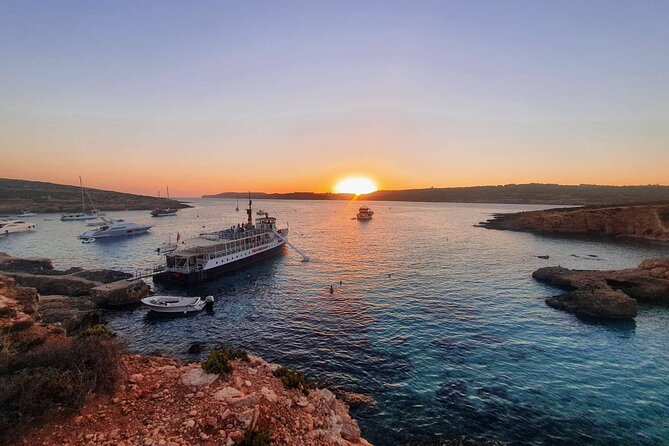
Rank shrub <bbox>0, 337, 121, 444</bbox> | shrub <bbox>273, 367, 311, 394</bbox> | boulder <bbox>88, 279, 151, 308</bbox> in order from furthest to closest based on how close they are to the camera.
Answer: boulder <bbox>88, 279, 151, 308</bbox> < shrub <bbox>273, 367, 311, 394</bbox> < shrub <bbox>0, 337, 121, 444</bbox>

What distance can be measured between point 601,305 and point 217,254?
50461mm

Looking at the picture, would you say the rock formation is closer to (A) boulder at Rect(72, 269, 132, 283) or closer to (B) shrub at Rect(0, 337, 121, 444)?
(B) shrub at Rect(0, 337, 121, 444)

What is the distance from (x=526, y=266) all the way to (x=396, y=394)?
47798mm

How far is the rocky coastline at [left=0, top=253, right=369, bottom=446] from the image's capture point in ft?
36.7

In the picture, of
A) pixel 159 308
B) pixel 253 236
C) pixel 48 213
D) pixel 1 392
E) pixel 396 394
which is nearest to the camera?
pixel 1 392

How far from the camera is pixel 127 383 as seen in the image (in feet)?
46.8

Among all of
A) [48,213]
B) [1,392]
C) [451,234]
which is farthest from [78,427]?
[48,213]

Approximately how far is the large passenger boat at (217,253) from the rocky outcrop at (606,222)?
8567 centimetres

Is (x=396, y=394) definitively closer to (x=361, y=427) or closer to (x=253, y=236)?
(x=361, y=427)

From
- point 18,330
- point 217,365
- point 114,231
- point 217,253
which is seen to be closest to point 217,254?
point 217,253

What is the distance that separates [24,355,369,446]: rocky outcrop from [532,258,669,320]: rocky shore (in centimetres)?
3202

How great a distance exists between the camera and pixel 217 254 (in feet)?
176

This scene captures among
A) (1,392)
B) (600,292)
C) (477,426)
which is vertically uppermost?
(1,392)

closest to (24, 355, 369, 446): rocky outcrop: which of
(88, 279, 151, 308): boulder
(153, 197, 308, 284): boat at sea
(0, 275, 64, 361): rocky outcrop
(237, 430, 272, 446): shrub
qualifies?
(237, 430, 272, 446): shrub
